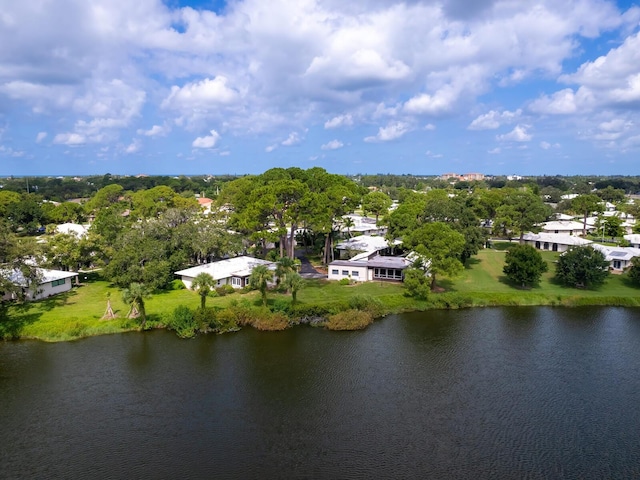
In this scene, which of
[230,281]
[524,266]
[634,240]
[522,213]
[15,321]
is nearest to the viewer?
[15,321]

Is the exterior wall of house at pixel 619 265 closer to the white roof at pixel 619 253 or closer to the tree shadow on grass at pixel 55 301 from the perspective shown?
the white roof at pixel 619 253

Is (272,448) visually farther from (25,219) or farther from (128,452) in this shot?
(25,219)

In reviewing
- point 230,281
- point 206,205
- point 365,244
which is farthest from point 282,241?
point 206,205

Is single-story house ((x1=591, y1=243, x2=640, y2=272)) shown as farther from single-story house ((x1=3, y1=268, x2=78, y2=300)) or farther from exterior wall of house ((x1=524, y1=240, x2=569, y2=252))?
single-story house ((x1=3, y1=268, x2=78, y2=300))

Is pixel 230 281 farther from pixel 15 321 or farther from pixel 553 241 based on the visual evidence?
pixel 553 241

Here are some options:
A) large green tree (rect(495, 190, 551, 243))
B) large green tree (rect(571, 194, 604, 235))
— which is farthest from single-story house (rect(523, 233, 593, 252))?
large green tree (rect(571, 194, 604, 235))

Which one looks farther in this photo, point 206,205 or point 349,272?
point 206,205
